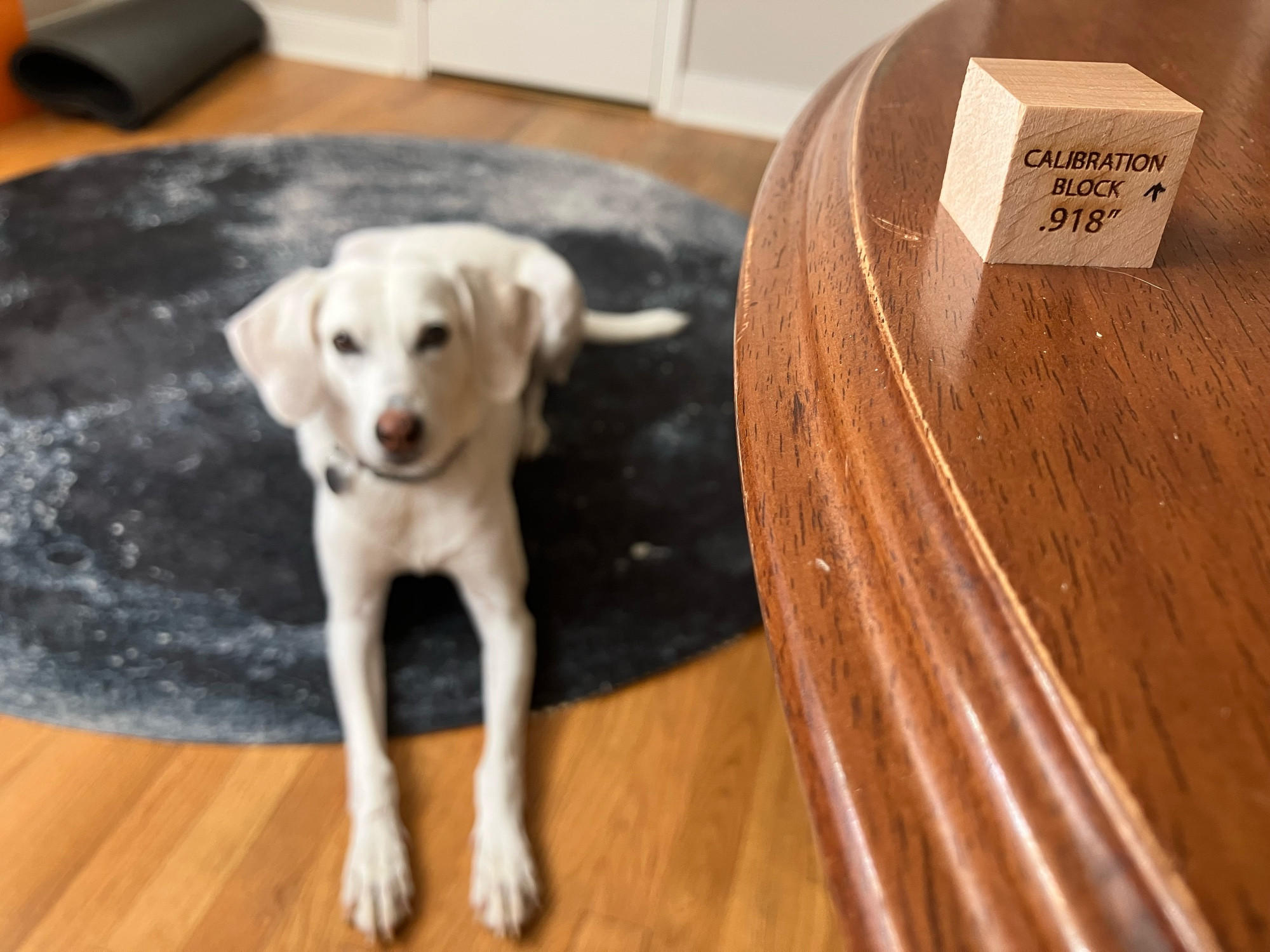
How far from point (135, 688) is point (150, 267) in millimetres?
1245

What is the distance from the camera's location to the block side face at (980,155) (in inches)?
15.9

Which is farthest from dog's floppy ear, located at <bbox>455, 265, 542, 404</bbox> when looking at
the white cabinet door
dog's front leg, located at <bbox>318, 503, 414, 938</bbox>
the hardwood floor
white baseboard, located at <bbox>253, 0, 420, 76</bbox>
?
white baseboard, located at <bbox>253, 0, 420, 76</bbox>

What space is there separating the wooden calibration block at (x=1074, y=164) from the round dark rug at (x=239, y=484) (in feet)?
3.32

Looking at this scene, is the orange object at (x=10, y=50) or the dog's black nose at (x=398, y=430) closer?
the dog's black nose at (x=398, y=430)

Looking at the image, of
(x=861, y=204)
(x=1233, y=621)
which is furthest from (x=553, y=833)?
(x=1233, y=621)

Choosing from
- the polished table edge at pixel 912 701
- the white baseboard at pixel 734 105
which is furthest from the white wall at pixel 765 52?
the polished table edge at pixel 912 701

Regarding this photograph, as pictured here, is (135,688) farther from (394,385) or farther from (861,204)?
(861,204)

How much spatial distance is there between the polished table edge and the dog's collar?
887 mm

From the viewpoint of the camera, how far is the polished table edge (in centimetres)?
20

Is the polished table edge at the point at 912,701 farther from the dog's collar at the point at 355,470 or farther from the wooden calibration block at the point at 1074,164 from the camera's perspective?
the dog's collar at the point at 355,470

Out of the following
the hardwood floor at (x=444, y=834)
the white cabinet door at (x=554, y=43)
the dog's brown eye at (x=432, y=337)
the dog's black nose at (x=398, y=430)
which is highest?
the dog's brown eye at (x=432, y=337)

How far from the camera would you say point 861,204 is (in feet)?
1.52

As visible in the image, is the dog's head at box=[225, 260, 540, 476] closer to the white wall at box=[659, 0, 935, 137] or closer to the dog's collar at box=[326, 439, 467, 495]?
the dog's collar at box=[326, 439, 467, 495]

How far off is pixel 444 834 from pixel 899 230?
941 mm
